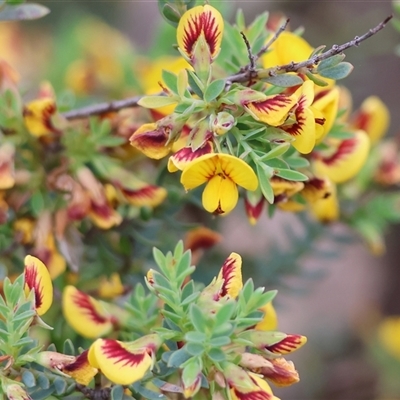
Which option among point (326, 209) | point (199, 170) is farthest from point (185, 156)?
point (326, 209)

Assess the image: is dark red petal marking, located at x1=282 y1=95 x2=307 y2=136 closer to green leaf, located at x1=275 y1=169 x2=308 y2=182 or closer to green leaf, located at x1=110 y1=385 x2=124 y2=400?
green leaf, located at x1=275 y1=169 x2=308 y2=182

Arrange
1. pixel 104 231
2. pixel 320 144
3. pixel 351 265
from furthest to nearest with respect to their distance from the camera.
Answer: pixel 351 265, pixel 104 231, pixel 320 144

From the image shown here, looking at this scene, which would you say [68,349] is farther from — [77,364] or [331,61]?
[331,61]

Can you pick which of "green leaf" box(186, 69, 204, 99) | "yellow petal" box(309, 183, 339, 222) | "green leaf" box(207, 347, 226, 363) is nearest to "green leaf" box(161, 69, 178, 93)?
"green leaf" box(186, 69, 204, 99)

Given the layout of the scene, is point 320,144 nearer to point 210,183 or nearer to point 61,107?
point 210,183

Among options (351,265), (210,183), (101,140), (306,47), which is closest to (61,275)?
(101,140)

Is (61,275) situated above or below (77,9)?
below
